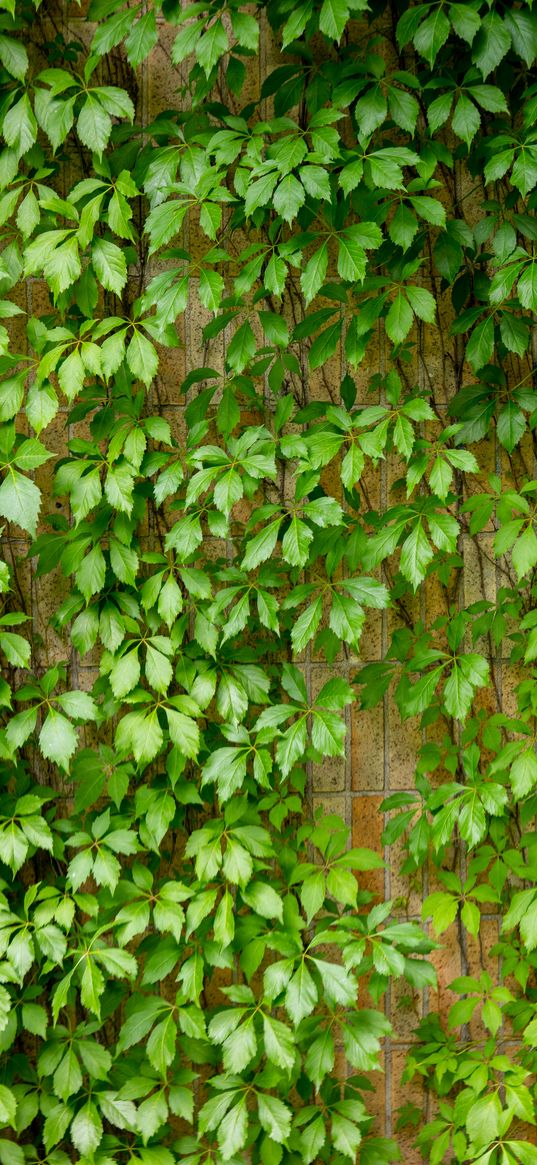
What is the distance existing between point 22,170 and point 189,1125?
1823mm

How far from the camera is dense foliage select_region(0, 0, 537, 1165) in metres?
1.44

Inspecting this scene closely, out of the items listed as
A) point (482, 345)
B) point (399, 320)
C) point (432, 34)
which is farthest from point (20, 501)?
point (432, 34)

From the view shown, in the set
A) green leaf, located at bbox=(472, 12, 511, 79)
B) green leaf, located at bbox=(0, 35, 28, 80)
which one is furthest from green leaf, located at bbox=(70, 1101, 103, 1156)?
green leaf, located at bbox=(472, 12, 511, 79)

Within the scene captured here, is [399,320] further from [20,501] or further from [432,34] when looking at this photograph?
[20,501]

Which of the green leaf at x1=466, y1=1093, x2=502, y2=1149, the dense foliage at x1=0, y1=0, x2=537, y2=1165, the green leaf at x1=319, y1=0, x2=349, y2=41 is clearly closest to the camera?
the green leaf at x1=319, y1=0, x2=349, y2=41

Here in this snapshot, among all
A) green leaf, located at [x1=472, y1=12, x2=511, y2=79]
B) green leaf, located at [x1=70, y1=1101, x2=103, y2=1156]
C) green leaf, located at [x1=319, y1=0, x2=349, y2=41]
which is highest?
green leaf, located at [x1=319, y1=0, x2=349, y2=41]

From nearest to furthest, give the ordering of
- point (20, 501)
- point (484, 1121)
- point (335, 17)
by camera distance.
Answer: point (335, 17)
point (20, 501)
point (484, 1121)

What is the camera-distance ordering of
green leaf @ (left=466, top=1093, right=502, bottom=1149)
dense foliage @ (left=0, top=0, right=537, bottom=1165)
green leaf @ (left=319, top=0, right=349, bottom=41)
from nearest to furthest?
green leaf @ (left=319, top=0, right=349, bottom=41) < dense foliage @ (left=0, top=0, right=537, bottom=1165) < green leaf @ (left=466, top=1093, right=502, bottom=1149)

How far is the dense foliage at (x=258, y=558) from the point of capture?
144 cm

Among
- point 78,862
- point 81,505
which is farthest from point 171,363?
point 78,862

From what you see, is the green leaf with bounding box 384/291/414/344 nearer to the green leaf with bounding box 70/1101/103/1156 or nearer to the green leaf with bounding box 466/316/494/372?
the green leaf with bounding box 466/316/494/372

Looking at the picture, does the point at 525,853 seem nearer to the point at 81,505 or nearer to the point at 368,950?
the point at 368,950

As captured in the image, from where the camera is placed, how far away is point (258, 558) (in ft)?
4.67

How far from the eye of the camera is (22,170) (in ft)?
5.28
